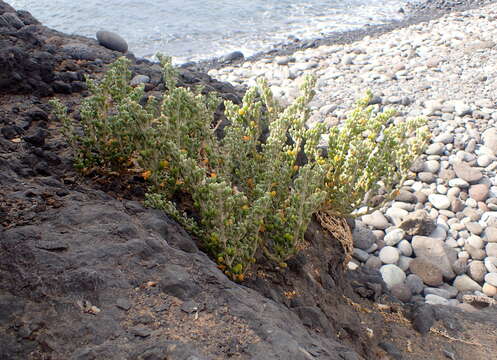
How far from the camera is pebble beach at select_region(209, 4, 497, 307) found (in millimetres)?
5000

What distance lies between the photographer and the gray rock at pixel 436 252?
5.02 m

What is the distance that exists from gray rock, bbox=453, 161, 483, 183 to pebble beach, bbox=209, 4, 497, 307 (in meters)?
0.01

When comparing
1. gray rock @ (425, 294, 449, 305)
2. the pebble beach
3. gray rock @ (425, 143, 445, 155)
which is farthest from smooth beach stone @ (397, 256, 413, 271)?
gray rock @ (425, 143, 445, 155)

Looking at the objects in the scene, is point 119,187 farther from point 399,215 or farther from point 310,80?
point 399,215

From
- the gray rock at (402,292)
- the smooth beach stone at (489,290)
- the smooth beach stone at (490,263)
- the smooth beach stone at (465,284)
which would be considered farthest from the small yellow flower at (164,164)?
the smooth beach stone at (490,263)

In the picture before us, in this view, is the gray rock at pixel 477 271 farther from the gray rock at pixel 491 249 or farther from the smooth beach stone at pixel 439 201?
the smooth beach stone at pixel 439 201

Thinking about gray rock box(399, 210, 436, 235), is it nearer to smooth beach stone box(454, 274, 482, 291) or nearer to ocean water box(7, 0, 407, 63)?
smooth beach stone box(454, 274, 482, 291)

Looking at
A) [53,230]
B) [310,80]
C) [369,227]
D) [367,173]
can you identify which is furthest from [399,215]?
[53,230]

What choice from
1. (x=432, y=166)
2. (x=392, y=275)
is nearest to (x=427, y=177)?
(x=432, y=166)

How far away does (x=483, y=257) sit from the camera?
17.1ft

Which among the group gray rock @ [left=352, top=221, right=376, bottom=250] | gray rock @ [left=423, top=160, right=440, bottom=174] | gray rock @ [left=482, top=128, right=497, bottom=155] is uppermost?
gray rock @ [left=482, top=128, right=497, bottom=155]

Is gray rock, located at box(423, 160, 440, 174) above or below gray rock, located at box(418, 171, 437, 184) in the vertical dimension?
above

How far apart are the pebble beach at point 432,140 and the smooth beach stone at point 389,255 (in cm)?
1

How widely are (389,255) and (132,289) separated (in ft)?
12.3
